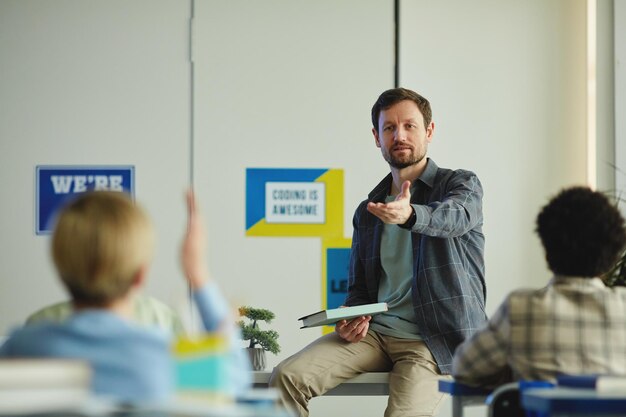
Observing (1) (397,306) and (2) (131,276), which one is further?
(1) (397,306)

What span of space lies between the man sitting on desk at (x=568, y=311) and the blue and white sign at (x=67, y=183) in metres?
3.42

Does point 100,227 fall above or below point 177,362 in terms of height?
above

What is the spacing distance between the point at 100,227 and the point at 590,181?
14.2ft

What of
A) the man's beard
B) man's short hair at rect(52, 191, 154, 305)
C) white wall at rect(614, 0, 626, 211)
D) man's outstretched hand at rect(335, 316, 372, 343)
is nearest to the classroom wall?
white wall at rect(614, 0, 626, 211)

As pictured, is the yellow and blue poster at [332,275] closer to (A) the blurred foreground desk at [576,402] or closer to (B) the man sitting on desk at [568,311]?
(B) the man sitting on desk at [568,311]

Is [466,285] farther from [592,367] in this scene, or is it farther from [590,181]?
[590,181]

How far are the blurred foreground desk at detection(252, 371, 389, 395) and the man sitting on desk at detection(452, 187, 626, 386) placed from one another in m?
1.29

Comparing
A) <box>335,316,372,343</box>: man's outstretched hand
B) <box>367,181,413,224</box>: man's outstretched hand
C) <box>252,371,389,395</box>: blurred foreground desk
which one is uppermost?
<box>367,181,413,224</box>: man's outstretched hand

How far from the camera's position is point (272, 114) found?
18.7 ft

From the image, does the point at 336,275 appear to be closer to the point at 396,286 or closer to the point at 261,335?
the point at 261,335

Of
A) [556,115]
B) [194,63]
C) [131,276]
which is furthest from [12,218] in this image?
[131,276]

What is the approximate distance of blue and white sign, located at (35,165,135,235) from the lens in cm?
570

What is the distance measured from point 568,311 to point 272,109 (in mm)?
3418

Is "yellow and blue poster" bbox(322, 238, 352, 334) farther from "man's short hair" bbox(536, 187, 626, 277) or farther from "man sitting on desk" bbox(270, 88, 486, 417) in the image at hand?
"man's short hair" bbox(536, 187, 626, 277)
